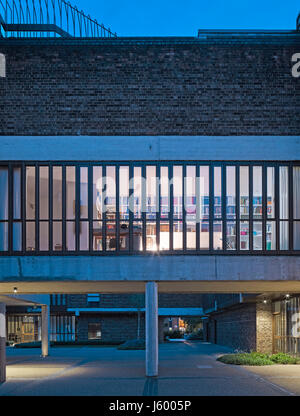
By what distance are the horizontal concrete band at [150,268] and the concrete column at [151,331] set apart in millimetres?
619

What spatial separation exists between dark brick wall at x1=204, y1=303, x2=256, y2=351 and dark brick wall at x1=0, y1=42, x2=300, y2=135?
49.4ft

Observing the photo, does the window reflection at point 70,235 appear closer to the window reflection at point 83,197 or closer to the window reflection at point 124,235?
the window reflection at point 83,197

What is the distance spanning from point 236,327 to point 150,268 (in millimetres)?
20661

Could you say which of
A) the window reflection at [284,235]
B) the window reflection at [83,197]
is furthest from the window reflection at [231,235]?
the window reflection at [83,197]

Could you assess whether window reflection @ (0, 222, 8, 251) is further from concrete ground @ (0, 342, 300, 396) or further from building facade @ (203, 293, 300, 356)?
building facade @ (203, 293, 300, 356)

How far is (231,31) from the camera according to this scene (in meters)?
23.8

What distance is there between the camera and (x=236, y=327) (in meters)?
41.3

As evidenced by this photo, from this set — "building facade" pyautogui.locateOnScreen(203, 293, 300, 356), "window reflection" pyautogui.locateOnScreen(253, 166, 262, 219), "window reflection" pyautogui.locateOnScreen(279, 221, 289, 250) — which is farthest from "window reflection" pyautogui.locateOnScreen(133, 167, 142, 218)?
"building facade" pyautogui.locateOnScreen(203, 293, 300, 356)

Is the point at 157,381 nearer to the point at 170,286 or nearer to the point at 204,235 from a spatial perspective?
the point at 170,286

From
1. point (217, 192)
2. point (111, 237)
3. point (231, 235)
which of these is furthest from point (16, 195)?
point (231, 235)

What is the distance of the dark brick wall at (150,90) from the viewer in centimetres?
2311

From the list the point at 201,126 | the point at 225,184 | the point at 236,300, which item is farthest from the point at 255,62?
the point at 236,300

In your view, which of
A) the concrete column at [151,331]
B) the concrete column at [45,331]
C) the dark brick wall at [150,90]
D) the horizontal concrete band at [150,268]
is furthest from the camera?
the concrete column at [45,331]
